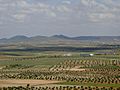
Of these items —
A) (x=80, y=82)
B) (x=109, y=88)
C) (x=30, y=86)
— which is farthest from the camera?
(x=80, y=82)

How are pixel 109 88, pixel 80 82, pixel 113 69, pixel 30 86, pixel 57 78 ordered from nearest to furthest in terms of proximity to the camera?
pixel 109 88 → pixel 30 86 → pixel 80 82 → pixel 57 78 → pixel 113 69

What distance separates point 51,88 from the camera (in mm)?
81438

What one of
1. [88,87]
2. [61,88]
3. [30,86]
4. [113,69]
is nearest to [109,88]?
[88,87]

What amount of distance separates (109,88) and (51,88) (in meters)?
13.4

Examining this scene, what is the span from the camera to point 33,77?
107 m

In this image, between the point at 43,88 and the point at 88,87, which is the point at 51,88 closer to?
the point at 43,88

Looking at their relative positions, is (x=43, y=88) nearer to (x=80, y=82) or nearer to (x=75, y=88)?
(x=75, y=88)

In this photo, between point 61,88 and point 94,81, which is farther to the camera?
point 94,81

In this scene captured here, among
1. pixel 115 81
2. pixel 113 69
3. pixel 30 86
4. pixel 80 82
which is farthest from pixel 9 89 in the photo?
pixel 113 69

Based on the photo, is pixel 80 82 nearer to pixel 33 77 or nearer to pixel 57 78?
pixel 57 78

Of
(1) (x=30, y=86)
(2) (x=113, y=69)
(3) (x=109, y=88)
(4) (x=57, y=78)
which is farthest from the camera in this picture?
(2) (x=113, y=69)

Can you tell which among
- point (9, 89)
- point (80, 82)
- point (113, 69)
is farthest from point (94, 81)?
point (113, 69)

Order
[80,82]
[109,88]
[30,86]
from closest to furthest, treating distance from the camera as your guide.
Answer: [109,88]
[30,86]
[80,82]

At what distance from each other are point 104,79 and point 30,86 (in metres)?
24.5
